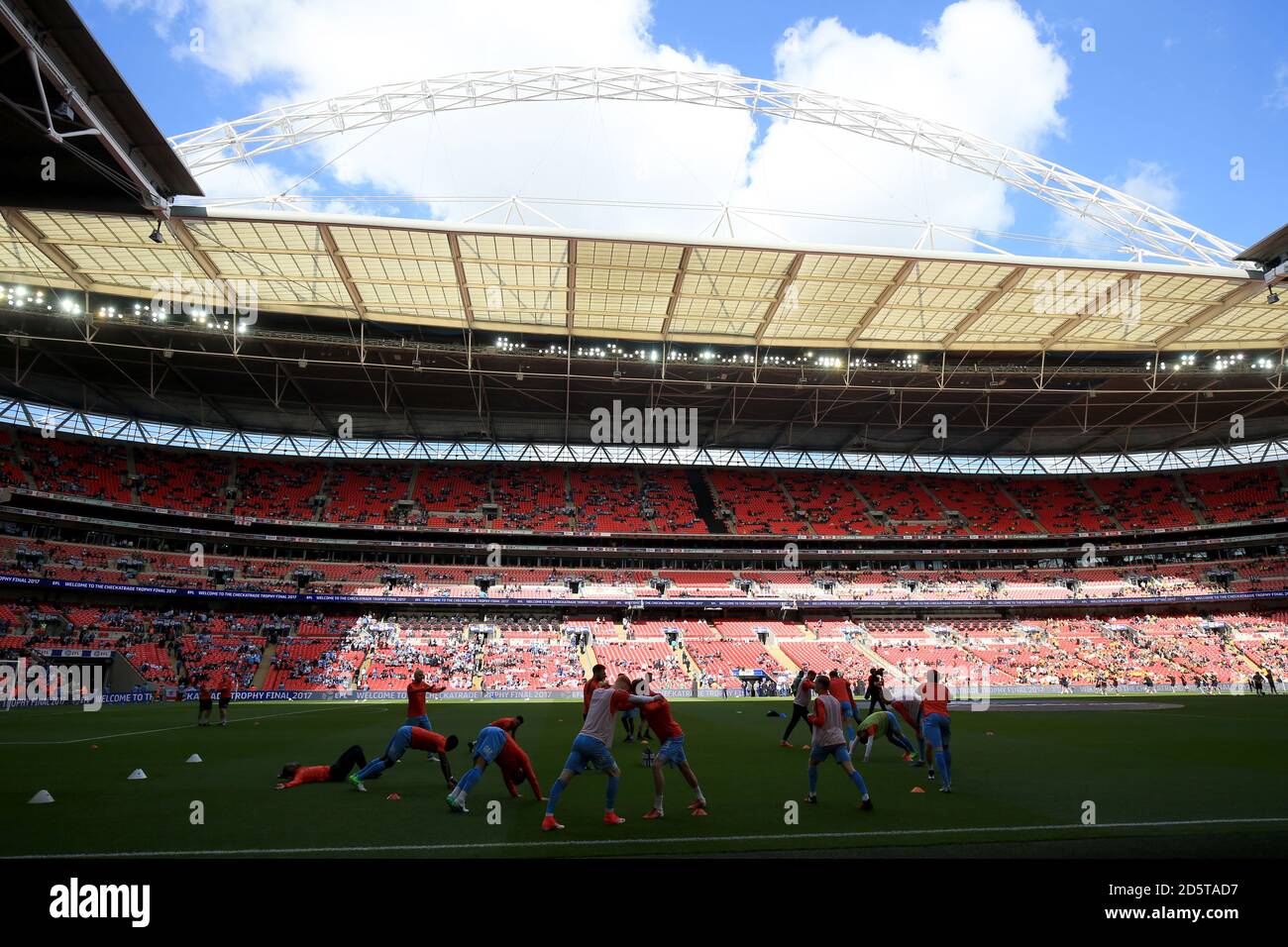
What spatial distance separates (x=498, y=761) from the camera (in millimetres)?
9578

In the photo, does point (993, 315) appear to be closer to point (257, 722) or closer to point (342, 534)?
point (257, 722)

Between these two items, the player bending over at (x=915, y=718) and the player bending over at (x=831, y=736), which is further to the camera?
the player bending over at (x=915, y=718)

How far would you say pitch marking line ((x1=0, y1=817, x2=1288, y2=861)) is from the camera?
6.82 meters

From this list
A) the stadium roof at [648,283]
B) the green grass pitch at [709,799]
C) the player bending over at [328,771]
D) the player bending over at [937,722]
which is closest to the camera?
the green grass pitch at [709,799]

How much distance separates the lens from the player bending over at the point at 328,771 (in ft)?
36.3

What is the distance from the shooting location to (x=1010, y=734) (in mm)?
18016

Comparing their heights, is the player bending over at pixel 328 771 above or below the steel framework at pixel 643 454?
below

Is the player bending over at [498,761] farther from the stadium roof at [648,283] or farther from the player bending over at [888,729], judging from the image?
the stadium roof at [648,283]

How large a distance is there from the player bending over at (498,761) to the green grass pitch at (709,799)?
0.84 feet

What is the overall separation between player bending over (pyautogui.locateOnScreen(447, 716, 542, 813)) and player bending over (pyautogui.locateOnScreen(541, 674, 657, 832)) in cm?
114

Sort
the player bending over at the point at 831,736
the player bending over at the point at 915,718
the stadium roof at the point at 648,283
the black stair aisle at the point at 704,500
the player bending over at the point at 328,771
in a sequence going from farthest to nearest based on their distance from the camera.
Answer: the black stair aisle at the point at 704,500 < the stadium roof at the point at 648,283 < the player bending over at the point at 915,718 < the player bending over at the point at 328,771 < the player bending over at the point at 831,736

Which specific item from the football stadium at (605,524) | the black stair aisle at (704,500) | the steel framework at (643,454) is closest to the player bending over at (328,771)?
the football stadium at (605,524)
